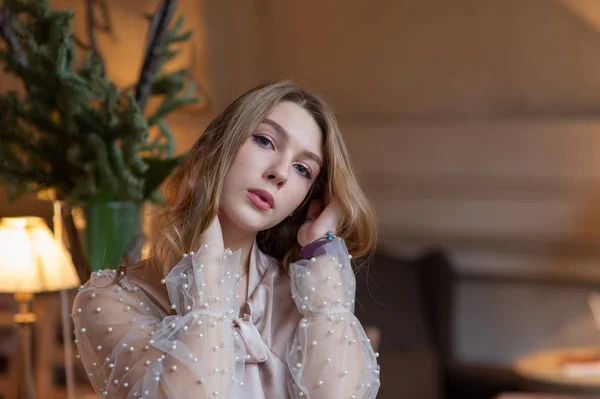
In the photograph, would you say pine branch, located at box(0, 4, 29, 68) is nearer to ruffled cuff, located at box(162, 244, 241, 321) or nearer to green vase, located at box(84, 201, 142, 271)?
green vase, located at box(84, 201, 142, 271)

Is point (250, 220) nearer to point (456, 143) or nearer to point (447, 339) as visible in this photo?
point (447, 339)

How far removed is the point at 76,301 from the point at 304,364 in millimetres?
327

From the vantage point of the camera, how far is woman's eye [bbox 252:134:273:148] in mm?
1169

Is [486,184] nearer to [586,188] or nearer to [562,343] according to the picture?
[586,188]

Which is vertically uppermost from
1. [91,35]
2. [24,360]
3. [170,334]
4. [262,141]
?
[91,35]

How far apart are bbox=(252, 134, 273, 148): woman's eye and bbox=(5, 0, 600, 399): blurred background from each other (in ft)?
6.47

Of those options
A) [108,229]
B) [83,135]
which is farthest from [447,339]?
[83,135]

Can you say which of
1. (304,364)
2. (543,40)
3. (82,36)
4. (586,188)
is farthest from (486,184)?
(304,364)

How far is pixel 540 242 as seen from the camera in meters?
3.38

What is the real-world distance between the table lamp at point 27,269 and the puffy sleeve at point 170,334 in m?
1.19

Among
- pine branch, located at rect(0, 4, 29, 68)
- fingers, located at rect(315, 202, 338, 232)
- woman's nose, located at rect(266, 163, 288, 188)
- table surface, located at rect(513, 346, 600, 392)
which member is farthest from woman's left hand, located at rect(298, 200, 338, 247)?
table surface, located at rect(513, 346, 600, 392)

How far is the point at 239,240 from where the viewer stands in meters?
1.21

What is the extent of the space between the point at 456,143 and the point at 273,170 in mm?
2434

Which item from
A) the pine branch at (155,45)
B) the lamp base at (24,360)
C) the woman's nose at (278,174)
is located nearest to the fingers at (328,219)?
the woman's nose at (278,174)
